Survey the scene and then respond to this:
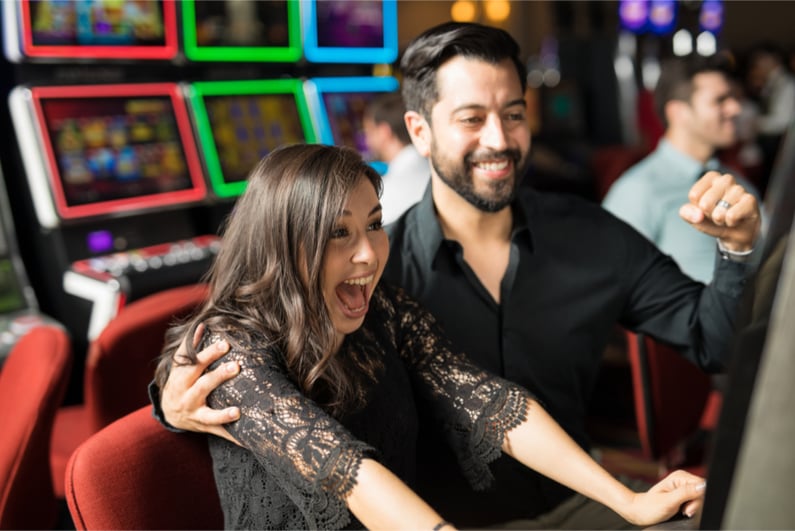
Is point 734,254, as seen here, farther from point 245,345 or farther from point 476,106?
point 245,345

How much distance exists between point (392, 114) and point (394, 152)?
0.16m

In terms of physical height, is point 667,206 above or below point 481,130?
below

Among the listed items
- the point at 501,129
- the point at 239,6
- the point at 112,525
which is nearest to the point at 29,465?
the point at 112,525

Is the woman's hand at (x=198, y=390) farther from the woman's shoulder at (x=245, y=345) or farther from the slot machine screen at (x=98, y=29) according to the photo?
the slot machine screen at (x=98, y=29)

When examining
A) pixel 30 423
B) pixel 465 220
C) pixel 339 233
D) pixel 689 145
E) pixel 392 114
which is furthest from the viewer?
pixel 392 114

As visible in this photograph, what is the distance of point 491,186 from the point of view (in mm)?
1586

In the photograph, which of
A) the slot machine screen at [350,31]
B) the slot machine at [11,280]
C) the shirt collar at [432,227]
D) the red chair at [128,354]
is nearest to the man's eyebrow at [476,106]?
the shirt collar at [432,227]

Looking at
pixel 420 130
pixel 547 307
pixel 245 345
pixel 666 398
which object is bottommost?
pixel 666 398

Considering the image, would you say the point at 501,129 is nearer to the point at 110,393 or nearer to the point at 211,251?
the point at 110,393

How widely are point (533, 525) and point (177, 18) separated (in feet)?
8.32

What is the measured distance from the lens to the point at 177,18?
3.30m

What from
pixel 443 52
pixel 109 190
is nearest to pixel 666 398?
pixel 443 52

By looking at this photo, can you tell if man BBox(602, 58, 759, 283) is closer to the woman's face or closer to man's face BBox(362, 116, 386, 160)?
man's face BBox(362, 116, 386, 160)

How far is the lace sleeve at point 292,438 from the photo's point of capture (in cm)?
102
